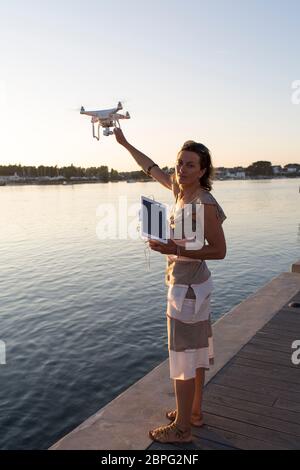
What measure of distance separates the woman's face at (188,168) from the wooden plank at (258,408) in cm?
253

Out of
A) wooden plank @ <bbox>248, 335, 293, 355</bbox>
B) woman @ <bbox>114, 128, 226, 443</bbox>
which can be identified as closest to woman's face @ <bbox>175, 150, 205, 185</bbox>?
woman @ <bbox>114, 128, 226, 443</bbox>

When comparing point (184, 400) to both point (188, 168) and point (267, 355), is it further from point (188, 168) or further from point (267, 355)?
point (267, 355)

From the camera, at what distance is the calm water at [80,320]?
7.19 meters

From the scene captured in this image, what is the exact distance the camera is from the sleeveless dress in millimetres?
3584

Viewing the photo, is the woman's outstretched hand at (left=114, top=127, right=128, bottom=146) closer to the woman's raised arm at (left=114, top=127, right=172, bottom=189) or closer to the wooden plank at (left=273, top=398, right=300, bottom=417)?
the woman's raised arm at (left=114, top=127, right=172, bottom=189)

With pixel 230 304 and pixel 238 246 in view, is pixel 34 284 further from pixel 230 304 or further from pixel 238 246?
pixel 238 246

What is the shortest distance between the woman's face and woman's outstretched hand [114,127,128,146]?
0.99m

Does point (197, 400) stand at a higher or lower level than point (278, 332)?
higher

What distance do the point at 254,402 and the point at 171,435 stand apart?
1.21 m

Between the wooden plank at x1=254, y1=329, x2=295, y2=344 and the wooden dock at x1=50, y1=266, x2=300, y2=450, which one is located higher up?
the wooden plank at x1=254, y1=329, x2=295, y2=344

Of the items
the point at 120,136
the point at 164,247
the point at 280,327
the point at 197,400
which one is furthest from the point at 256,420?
the point at 120,136

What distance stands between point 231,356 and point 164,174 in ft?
9.49

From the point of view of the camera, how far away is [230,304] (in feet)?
41.9

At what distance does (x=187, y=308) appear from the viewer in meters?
3.58
